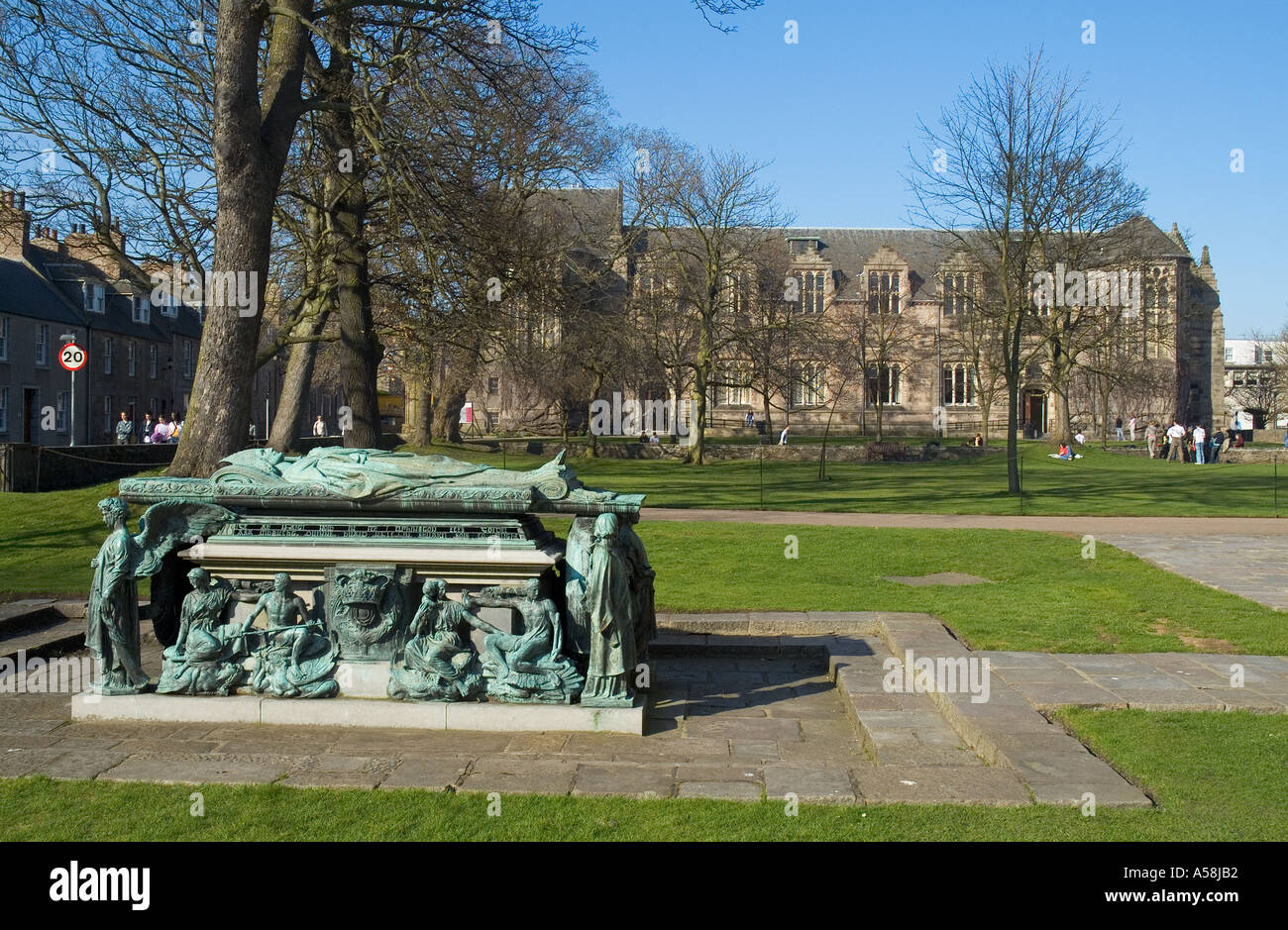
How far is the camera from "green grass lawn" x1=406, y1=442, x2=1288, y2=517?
22.9 metres

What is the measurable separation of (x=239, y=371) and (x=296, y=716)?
28.6ft

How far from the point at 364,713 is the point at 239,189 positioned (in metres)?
9.28

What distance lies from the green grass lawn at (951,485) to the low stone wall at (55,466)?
36.7 ft

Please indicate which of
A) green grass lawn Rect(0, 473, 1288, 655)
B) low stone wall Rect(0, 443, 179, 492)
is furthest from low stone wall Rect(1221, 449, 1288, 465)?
low stone wall Rect(0, 443, 179, 492)

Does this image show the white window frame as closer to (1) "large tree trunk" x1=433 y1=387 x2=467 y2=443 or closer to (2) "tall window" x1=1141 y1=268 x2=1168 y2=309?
(1) "large tree trunk" x1=433 y1=387 x2=467 y2=443

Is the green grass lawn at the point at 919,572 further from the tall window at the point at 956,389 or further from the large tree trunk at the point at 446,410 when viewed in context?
the tall window at the point at 956,389

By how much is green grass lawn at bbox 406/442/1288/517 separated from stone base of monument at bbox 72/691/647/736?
15778 mm

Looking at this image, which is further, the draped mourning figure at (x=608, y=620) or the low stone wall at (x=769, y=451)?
the low stone wall at (x=769, y=451)

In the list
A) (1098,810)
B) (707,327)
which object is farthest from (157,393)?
(1098,810)

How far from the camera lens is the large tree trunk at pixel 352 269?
59.2ft

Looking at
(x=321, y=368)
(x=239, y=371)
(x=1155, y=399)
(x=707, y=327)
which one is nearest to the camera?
(x=239, y=371)

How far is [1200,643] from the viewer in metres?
8.81

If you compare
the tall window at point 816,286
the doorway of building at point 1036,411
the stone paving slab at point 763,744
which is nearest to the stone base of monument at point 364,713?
the stone paving slab at point 763,744
